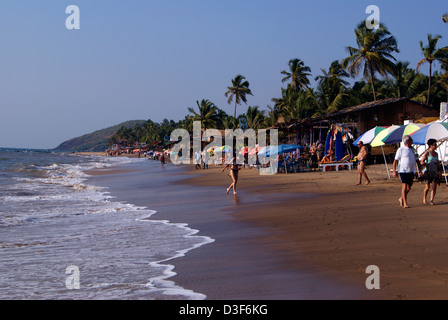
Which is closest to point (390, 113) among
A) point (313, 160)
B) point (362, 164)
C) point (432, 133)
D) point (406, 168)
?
point (313, 160)

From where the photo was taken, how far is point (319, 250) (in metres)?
6.01

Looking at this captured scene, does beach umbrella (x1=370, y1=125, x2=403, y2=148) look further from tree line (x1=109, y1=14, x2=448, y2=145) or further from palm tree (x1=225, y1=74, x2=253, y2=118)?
palm tree (x1=225, y1=74, x2=253, y2=118)

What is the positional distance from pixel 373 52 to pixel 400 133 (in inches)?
895

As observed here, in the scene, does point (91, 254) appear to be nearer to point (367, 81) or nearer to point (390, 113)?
point (390, 113)

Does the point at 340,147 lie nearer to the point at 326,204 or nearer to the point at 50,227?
the point at 326,204

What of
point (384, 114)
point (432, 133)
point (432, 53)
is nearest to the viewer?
point (432, 133)

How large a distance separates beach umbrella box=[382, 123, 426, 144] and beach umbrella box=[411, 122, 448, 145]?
130 cm

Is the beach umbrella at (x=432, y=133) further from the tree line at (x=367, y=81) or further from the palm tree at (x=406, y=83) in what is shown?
the palm tree at (x=406, y=83)

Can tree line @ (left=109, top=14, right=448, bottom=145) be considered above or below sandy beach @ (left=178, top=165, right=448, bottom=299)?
above

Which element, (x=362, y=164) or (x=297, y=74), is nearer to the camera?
(x=362, y=164)

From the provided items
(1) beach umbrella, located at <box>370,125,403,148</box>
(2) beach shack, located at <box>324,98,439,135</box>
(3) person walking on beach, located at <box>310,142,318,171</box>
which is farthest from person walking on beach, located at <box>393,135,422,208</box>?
(2) beach shack, located at <box>324,98,439,135</box>

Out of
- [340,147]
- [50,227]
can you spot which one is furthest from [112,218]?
[340,147]

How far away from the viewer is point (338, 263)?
5285 millimetres

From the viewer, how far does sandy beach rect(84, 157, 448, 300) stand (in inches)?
175
